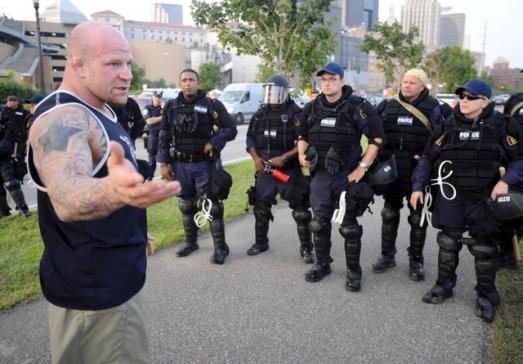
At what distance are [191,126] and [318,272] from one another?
2243 mm

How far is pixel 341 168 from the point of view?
467 cm

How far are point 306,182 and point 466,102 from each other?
2.05 meters

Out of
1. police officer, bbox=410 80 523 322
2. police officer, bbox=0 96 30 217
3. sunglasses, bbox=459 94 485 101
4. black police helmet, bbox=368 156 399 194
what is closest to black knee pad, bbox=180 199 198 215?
black police helmet, bbox=368 156 399 194

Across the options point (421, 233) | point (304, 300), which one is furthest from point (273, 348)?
point (421, 233)

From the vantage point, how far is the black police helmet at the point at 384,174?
466 cm

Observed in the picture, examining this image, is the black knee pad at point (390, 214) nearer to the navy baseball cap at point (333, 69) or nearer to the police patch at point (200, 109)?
the navy baseball cap at point (333, 69)

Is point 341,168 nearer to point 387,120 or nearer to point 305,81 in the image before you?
point 387,120

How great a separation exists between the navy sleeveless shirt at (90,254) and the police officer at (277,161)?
3538mm

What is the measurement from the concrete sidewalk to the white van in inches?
833

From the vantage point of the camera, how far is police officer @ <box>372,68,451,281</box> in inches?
193

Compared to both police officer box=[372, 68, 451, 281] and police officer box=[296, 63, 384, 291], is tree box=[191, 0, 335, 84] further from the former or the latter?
police officer box=[296, 63, 384, 291]

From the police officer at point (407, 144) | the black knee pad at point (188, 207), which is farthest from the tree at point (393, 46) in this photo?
the black knee pad at point (188, 207)

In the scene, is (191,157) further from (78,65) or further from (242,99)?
(242,99)

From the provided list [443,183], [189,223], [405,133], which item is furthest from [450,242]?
[189,223]
